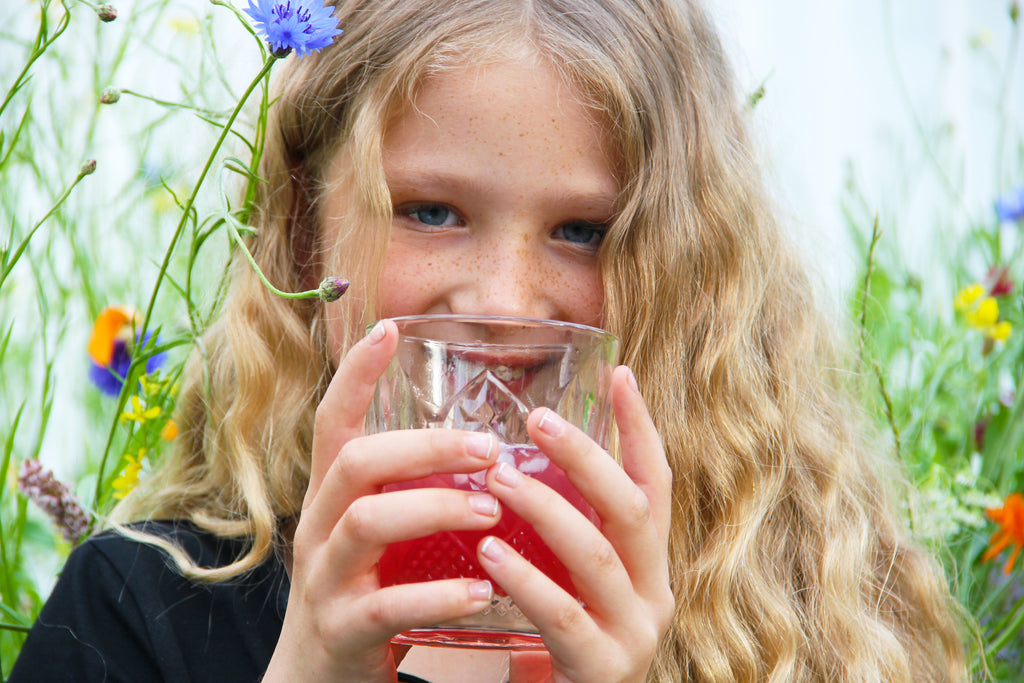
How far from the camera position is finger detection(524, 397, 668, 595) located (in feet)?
2.39

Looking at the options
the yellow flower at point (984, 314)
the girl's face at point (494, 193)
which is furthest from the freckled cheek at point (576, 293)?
the yellow flower at point (984, 314)

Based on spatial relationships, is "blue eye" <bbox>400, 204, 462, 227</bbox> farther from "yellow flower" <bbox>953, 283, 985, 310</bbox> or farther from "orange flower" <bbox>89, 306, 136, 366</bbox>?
"yellow flower" <bbox>953, 283, 985, 310</bbox>

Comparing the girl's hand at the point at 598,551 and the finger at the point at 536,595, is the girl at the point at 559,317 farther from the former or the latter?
the finger at the point at 536,595

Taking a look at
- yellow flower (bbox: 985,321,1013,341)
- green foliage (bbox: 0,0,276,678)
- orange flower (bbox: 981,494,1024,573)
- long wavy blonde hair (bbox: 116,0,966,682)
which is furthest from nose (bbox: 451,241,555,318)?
yellow flower (bbox: 985,321,1013,341)

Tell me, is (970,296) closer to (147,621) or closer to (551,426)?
(551,426)

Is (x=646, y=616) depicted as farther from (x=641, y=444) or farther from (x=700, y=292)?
(x=700, y=292)

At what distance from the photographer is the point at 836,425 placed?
4.48ft

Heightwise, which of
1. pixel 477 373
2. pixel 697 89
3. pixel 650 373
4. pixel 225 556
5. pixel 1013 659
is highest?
pixel 697 89

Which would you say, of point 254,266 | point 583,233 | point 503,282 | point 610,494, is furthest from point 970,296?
point 254,266

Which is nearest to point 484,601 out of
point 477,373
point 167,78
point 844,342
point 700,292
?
point 477,373

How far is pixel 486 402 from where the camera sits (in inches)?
29.6

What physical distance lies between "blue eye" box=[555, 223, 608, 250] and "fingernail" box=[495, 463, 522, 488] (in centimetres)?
49

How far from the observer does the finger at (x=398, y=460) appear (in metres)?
0.71

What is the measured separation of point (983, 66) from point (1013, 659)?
4.95ft
